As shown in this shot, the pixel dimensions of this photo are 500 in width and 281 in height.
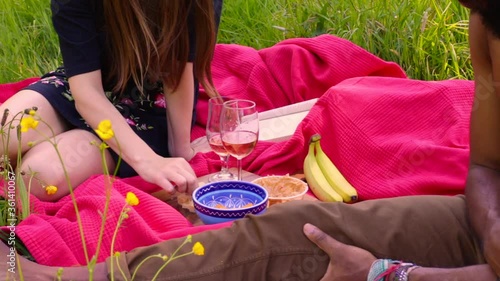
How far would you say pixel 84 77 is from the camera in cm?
264

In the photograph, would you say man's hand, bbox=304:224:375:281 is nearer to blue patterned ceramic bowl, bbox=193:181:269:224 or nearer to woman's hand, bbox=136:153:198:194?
blue patterned ceramic bowl, bbox=193:181:269:224

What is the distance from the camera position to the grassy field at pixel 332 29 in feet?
13.1

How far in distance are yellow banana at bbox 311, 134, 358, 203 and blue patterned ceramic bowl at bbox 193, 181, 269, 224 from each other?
408 millimetres

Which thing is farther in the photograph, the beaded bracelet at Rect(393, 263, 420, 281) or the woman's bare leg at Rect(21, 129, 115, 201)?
the woman's bare leg at Rect(21, 129, 115, 201)

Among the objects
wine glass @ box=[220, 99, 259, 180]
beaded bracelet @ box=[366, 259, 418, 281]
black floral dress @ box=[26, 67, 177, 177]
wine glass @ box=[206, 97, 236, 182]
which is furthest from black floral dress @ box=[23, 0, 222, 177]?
beaded bracelet @ box=[366, 259, 418, 281]

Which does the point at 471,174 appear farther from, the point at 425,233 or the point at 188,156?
the point at 188,156

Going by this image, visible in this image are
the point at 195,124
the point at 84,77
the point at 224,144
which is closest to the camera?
the point at 224,144

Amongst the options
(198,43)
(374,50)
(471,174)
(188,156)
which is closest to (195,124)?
(188,156)

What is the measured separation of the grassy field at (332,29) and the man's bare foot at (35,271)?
2.13 m

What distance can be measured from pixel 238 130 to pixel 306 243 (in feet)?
1.80

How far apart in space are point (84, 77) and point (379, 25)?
200 cm

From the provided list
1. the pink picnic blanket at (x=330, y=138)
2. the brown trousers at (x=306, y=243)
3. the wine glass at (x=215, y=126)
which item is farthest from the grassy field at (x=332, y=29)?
the brown trousers at (x=306, y=243)

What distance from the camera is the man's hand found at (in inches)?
79.3
